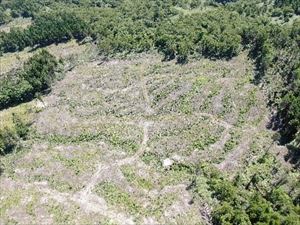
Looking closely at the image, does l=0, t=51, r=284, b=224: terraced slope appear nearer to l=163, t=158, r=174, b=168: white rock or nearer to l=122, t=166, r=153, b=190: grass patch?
l=122, t=166, r=153, b=190: grass patch

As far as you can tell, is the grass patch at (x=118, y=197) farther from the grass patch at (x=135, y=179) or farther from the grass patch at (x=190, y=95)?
the grass patch at (x=190, y=95)

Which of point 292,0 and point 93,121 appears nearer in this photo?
point 93,121

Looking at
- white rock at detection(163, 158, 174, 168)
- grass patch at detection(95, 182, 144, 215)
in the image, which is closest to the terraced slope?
grass patch at detection(95, 182, 144, 215)

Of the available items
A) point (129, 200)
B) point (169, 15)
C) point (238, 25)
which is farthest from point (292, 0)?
point (129, 200)

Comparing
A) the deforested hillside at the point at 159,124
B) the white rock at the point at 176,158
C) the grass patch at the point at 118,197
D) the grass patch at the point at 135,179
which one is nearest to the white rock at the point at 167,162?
the deforested hillside at the point at 159,124

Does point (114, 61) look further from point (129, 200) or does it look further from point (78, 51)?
point (129, 200)

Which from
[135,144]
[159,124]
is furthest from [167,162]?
[159,124]
